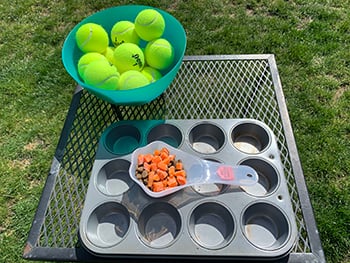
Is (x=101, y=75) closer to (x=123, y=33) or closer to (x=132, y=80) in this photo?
(x=132, y=80)

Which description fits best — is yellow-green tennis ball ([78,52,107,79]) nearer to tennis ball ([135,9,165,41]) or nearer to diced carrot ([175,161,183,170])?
tennis ball ([135,9,165,41])

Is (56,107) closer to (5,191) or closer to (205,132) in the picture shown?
(5,191)

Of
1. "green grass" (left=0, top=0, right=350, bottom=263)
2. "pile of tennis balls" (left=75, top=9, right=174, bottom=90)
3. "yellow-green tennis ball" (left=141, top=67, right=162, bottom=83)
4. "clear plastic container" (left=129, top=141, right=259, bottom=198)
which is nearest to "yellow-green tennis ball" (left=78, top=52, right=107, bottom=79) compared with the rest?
"pile of tennis balls" (left=75, top=9, right=174, bottom=90)

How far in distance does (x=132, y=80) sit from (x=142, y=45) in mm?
214

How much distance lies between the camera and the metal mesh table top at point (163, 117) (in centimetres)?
86

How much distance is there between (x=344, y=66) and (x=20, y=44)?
1.87 meters

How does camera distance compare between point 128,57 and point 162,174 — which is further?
point 128,57

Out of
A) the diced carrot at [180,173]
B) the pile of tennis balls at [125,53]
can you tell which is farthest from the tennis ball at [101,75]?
the diced carrot at [180,173]

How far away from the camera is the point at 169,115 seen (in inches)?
46.7

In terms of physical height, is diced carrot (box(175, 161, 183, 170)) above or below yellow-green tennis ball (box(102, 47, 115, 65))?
below

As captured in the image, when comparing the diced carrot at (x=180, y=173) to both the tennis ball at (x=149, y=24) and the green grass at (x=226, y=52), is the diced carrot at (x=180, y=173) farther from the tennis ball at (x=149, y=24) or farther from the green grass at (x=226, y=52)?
the green grass at (x=226, y=52)

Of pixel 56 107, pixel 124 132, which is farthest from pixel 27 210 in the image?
pixel 124 132

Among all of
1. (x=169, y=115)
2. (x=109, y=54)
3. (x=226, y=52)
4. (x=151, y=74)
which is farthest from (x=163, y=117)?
(x=226, y=52)

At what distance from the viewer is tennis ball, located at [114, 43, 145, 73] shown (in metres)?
1.03
